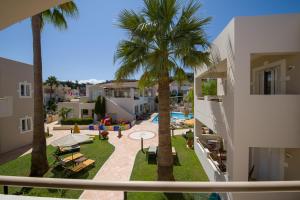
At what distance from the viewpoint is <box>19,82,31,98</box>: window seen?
64.4 ft

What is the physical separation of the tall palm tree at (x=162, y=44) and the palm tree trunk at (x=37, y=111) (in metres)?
5.82

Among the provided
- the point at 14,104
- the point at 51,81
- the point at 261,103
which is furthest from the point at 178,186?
the point at 51,81

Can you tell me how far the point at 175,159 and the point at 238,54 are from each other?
10100mm

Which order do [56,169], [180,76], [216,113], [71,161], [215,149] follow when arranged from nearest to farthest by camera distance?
1. [180,76]
2. [216,113]
3. [56,169]
4. [71,161]
5. [215,149]

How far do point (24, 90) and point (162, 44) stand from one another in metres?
19.2

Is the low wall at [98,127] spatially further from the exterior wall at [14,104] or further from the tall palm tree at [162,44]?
the tall palm tree at [162,44]

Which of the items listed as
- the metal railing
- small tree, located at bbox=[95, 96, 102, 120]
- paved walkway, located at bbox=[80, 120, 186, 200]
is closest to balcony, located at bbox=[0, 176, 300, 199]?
the metal railing

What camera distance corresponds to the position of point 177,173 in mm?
12016

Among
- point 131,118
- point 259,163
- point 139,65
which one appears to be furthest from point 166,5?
point 131,118

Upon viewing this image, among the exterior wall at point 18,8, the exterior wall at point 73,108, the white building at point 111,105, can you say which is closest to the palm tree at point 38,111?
the exterior wall at point 18,8

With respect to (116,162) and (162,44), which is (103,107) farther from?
(162,44)

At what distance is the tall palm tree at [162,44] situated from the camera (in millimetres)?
8078

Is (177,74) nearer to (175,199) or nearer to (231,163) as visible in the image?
(231,163)

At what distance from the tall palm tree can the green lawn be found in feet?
18.5
